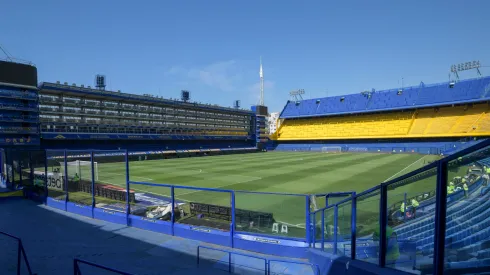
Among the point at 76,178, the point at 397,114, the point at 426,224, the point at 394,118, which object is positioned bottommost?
the point at 76,178

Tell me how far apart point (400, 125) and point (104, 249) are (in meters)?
68.4

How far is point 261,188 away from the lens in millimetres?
21344

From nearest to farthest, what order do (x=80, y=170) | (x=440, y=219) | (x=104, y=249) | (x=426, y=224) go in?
(x=440, y=219)
(x=426, y=224)
(x=104, y=249)
(x=80, y=170)

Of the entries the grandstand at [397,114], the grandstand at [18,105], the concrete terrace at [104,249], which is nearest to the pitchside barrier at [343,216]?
the concrete terrace at [104,249]

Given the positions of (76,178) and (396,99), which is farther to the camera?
(396,99)

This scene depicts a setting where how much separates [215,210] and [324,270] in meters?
5.62

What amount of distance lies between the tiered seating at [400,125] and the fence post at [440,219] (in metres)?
61.1

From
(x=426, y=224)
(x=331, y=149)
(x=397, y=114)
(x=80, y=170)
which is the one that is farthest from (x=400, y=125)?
(x=426, y=224)

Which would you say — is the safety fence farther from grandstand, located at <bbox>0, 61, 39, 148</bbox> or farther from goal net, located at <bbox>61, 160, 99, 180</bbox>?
grandstand, located at <bbox>0, 61, 39, 148</bbox>

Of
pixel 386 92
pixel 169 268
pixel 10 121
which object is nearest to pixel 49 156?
pixel 169 268

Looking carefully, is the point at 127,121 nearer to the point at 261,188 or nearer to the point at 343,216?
the point at 261,188

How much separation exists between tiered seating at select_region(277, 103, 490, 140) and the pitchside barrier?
53.7m

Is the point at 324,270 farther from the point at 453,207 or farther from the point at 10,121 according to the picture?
the point at 10,121

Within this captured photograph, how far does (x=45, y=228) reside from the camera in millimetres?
10414
